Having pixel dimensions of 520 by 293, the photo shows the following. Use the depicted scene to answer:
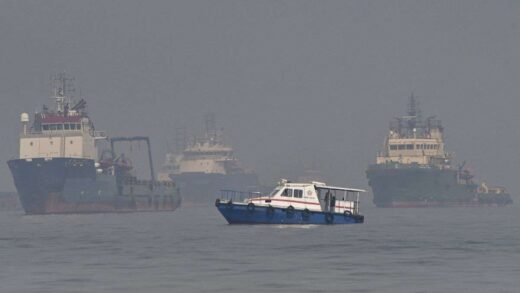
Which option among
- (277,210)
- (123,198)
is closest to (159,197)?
(123,198)

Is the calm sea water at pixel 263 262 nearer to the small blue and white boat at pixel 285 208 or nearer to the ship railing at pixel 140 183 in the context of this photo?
the small blue and white boat at pixel 285 208

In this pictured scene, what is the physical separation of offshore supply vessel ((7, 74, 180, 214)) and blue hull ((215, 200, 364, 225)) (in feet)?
232

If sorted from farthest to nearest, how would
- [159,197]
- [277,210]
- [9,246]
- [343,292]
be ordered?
[159,197]
[277,210]
[9,246]
[343,292]

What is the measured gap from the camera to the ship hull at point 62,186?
157750 mm

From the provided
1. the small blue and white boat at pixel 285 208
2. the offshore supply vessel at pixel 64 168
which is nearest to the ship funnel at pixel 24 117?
the offshore supply vessel at pixel 64 168

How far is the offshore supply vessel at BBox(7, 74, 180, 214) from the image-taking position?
15812 cm

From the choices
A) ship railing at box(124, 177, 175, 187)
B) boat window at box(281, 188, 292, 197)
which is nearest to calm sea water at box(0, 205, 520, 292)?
boat window at box(281, 188, 292, 197)

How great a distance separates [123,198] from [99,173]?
717 centimetres

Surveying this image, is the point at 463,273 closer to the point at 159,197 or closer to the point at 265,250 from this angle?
the point at 265,250

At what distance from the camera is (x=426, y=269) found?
4878cm

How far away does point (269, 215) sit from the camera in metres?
89.2

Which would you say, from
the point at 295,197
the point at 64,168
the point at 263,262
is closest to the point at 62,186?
the point at 64,168

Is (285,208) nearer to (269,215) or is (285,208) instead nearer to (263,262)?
(269,215)

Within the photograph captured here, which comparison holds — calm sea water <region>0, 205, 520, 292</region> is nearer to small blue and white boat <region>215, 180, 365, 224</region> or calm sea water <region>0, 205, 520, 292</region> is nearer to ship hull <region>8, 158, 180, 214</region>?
small blue and white boat <region>215, 180, 365, 224</region>
